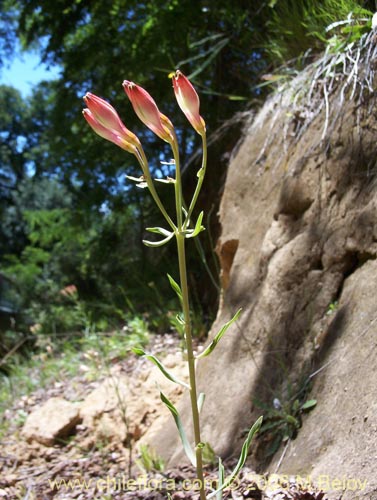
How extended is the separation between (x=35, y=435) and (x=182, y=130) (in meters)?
3.03

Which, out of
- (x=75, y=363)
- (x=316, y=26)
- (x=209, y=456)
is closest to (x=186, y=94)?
(x=209, y=456)

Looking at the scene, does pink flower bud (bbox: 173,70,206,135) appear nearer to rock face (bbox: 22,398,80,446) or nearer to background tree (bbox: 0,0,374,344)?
background tree (bbox: 0,0,374,344)

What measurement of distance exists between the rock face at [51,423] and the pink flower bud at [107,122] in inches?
91.8

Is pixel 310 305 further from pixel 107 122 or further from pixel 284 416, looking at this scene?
pixel 107 122

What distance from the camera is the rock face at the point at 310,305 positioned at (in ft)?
4.94

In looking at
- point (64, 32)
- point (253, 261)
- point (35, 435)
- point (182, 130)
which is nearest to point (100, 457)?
point (35, 435)

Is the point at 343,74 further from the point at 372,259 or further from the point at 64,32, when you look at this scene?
the point at 64,32

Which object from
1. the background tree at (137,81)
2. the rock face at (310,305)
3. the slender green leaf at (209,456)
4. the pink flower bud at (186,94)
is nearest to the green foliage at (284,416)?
the rock face at (310,305)

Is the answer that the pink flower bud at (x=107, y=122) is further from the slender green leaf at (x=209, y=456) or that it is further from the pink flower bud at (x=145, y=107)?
the slender green leaf at (x=209, y=456)

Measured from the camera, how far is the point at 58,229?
6.14m

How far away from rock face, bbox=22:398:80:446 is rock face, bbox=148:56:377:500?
0.77 meters

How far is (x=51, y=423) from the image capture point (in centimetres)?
309

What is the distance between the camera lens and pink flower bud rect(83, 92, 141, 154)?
45.2 inches

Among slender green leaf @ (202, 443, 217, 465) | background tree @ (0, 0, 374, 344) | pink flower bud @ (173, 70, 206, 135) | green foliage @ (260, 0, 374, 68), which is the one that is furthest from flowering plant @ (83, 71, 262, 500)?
background tree @ (0, 0, 374, 344)
